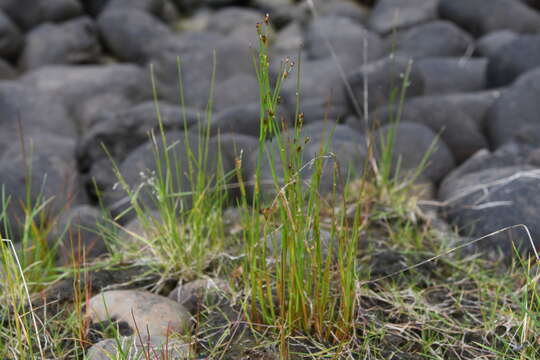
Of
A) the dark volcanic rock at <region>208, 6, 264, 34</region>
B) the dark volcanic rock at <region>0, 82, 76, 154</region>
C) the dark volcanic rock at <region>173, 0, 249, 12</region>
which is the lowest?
the dark volcanic rock at <region>0, 82, 76, 154</region>

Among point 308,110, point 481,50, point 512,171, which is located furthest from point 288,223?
point 481,50

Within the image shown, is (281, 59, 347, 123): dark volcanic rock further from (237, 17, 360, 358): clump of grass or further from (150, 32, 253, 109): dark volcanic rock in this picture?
(237, 17, 360, 358): clump of grass

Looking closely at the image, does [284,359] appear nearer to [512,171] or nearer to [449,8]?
[512,171]

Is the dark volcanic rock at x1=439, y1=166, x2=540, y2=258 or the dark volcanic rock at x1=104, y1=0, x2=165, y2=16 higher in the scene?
the dark volcanic rock at x1=104, y1=0, x2=165, y2=16

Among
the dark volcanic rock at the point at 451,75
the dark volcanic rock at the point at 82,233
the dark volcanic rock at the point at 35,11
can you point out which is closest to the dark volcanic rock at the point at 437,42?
the dark volcanic rock at the point at 451,75

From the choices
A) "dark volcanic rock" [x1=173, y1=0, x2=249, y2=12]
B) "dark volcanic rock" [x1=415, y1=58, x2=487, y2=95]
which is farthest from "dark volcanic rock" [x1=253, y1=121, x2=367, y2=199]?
"dark volcanic rock" [x1=173, y1=0, x2=249, y2=12]

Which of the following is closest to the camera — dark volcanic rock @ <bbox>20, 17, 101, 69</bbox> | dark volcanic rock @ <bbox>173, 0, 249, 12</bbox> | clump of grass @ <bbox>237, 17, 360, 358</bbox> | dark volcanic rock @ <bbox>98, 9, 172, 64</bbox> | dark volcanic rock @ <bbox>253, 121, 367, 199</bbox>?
clump of grass @ <bbox>237, 17, 360, 358</bbox>

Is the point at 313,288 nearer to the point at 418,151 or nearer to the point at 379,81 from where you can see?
the point at 418,151
